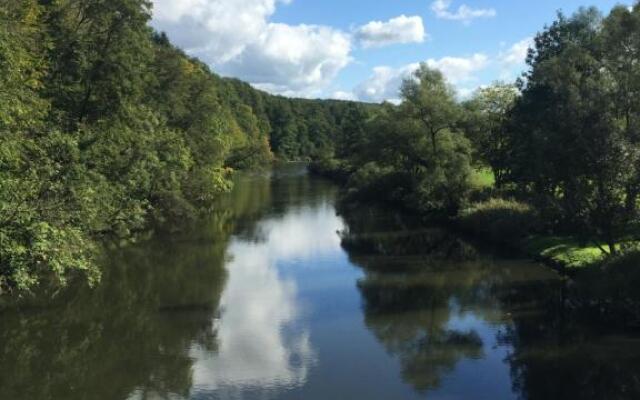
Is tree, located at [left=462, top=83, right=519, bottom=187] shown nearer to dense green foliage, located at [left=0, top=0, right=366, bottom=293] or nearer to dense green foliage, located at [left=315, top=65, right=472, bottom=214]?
dense green foliage, located at [left=315, top=65, right=472, bottom=214]

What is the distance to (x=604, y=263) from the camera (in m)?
20.4

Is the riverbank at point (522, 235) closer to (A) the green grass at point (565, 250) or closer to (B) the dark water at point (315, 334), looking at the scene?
(A) the green grass at point (565, 250)

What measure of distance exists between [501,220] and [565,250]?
6.11 metres

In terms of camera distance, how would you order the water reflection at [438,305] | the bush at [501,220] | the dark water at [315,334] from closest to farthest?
the dark water at [315,334] < the water reflection at [438,305] < the bush at [501,220]

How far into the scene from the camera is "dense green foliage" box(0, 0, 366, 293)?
18.5m

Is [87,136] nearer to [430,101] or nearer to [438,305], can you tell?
[438,305]

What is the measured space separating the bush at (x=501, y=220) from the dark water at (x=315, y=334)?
2.37 m

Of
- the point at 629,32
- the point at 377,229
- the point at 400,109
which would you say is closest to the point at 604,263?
the point at 629,32

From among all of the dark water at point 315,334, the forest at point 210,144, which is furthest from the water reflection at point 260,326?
the forest at point 210,144

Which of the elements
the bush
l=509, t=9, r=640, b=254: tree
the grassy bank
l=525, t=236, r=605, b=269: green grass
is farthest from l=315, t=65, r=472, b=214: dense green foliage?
l=509, t=9, r=640, b=254: tree

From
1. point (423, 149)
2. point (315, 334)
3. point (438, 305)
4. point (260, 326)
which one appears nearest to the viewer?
point (315, 334)

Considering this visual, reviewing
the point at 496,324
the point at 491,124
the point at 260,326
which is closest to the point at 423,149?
the point at 491,124

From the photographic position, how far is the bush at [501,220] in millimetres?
32312

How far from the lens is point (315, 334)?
1970 cm
